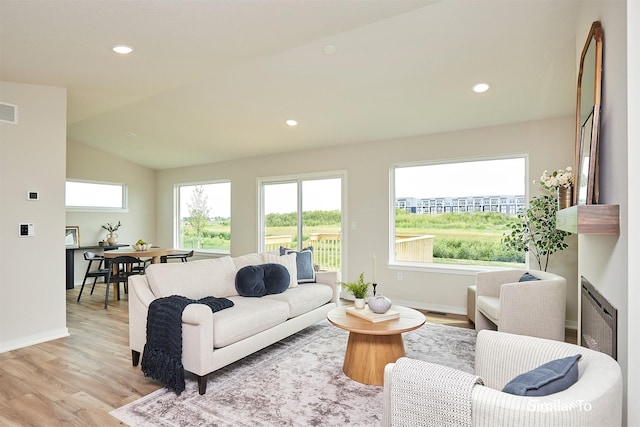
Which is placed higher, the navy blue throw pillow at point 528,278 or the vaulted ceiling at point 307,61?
the vaulted ceiling at point 307,61

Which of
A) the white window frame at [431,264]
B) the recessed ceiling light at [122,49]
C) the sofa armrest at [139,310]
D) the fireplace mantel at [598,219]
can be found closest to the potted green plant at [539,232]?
the white window frame at [431,264]

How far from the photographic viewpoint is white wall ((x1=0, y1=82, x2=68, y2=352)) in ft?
11.6

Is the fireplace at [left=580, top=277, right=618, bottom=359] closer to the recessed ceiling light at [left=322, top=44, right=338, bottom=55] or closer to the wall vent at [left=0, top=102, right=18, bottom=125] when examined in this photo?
the recessed ceiling light at [left=322, top=44, right=338, bottom=55]

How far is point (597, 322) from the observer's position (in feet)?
6.63

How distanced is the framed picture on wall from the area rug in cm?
526

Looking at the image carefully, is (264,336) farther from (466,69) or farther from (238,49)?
(466,69)

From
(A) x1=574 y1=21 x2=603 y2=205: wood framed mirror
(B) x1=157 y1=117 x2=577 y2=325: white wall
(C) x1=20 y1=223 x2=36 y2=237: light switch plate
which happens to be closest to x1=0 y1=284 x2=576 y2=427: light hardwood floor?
(C) x1=20 y1=223 x2=36 y2=237: light switch plate

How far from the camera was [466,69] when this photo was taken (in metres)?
3.49

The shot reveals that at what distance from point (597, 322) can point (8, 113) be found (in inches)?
197

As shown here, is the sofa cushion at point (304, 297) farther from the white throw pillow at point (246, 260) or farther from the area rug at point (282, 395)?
the white throw pillow at point (246, 260)

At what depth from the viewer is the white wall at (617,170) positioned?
153cm

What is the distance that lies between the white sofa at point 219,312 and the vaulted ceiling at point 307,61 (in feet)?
6.24

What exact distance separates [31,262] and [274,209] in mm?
3645

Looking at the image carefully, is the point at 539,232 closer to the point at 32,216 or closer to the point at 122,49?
the point at 122,49
